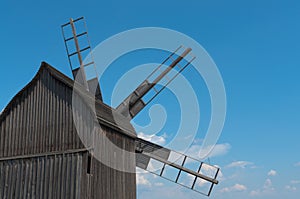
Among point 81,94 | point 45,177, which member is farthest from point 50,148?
point 81,94

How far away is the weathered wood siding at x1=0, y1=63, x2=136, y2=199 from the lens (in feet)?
44.7

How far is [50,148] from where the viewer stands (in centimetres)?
1433

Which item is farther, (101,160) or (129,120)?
(129,120)

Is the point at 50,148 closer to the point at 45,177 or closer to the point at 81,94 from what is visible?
the point at 45,177

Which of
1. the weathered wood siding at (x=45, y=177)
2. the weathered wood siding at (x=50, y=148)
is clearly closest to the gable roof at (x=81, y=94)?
the weathered wood siding at (x=50, y=148)

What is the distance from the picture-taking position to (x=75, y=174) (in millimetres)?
13414

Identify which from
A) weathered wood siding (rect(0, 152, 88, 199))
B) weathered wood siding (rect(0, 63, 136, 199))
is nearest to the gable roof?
weathered wood siding (rect(0, 63, 136, 199))

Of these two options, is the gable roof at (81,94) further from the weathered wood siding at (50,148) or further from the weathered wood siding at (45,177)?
the weathered wood siding at (45,177)

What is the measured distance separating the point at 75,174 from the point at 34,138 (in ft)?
8.50

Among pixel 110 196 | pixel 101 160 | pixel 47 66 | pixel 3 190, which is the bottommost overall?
pixel 3 190

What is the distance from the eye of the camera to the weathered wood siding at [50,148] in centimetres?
1362

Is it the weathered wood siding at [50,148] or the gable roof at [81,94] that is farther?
the gable roof at [81,94]

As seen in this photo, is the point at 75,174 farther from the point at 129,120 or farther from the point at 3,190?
the point at 129,120

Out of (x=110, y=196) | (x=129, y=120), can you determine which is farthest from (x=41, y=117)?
(x=129, y=120)
